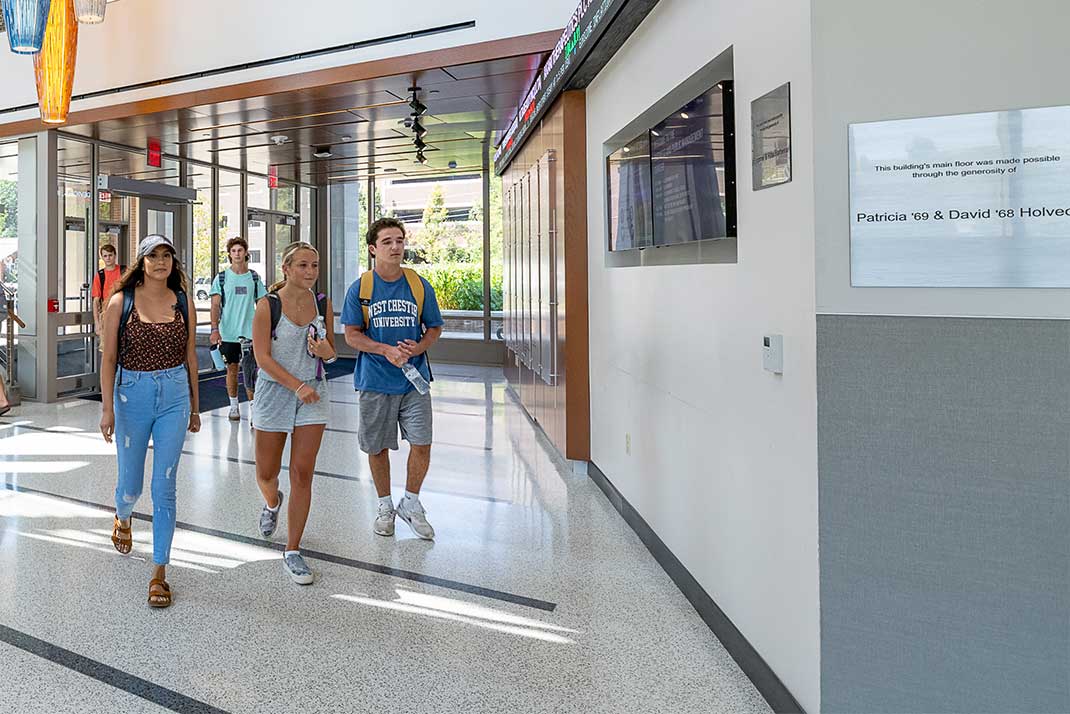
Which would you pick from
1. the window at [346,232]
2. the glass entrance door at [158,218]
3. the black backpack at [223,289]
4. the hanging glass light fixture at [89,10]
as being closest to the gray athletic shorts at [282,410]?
the hanging glass light fixture at [89,10]

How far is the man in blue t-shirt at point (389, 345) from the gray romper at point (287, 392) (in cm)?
36

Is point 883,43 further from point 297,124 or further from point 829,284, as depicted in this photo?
point 297,124

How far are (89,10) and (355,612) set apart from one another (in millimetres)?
5425

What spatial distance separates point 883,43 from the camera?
2.11 metres

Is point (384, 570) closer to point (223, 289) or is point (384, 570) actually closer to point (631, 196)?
point (631, 196)

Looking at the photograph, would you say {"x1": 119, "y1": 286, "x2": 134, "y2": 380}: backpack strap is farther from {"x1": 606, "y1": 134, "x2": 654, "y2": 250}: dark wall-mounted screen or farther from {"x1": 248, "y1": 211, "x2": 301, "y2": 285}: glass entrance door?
{"x1": 248, "y1": 211, "x2": 301, "y2": 285}: glass entrance door

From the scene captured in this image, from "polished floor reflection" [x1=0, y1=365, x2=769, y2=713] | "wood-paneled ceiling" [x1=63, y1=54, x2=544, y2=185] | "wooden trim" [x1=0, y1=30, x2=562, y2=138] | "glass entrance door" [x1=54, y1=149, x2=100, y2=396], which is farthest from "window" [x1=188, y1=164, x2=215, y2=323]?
"polished floor reflection" [x1=0, y1=365, x2=769, y2=713]

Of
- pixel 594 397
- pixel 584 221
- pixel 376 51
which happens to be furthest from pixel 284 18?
pixel 594 397

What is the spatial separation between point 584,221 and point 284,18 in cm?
406

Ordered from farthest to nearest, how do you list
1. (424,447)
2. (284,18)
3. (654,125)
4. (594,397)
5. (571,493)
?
(284,18), (594,397), (571,493), (424,447), (654,125)

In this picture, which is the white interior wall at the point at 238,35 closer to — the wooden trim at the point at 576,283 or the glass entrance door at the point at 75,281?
the glass entrance door at the point at 75,281

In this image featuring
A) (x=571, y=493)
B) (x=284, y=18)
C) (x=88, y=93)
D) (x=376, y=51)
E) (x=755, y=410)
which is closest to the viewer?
(x=755, y=410)

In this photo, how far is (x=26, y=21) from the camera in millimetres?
5211

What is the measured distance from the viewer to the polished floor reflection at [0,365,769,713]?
2.64 meters
